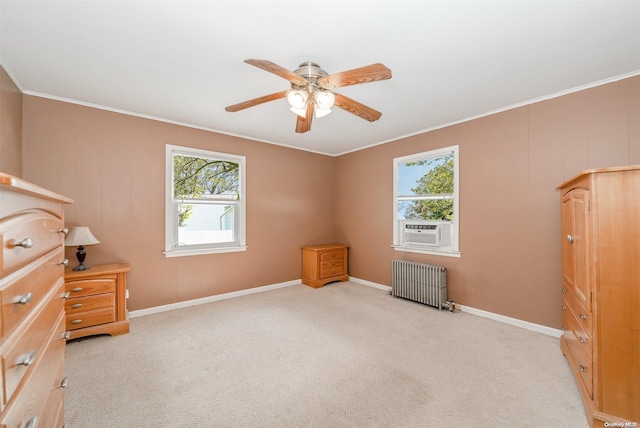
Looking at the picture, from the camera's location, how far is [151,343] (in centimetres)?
262

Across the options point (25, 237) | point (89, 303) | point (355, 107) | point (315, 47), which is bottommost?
point (89, 303)

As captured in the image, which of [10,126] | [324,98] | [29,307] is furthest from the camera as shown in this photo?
[10,126]

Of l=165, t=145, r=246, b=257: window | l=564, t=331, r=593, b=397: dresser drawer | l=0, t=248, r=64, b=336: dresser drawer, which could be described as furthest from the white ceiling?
l=564, t=331, r=593, b=397: dresser drawer

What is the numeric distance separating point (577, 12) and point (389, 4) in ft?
3.87

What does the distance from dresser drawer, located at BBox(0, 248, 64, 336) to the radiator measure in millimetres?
3669

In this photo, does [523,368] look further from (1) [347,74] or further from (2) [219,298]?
(2) [219,298]

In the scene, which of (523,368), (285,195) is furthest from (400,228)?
(523,368)

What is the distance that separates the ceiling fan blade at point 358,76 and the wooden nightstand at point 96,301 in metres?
2.79

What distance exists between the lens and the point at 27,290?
0.89 meters

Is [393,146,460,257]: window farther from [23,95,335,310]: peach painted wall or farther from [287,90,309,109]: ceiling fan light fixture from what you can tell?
[287,90,309,109]: ceiling fan light fixture

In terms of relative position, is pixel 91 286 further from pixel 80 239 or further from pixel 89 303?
pixel 80 239

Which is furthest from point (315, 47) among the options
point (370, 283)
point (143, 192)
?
point (370, 283)

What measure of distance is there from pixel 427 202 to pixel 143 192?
388cm

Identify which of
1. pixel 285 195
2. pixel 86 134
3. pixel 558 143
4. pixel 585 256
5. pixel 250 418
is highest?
pixel 86 134
